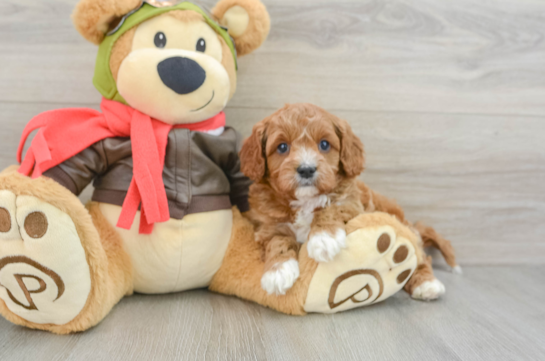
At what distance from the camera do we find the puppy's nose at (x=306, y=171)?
1.07 m

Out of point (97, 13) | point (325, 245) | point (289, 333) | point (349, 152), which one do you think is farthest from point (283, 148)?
point (97, 13)

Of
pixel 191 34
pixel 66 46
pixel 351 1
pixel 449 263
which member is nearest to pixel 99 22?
pixel 191 34

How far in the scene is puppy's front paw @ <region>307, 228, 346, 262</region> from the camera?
42.4 inches

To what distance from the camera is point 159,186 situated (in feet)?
3.71

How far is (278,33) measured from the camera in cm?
157

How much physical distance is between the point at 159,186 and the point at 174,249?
0.21 metres

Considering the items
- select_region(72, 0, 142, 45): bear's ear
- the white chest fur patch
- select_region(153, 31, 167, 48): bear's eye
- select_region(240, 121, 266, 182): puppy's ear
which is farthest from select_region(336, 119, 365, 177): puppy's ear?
select_region(72, 0, 142, 45): bear's ear

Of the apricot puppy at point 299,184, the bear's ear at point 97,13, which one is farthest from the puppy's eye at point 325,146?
the bear's ear at point 97,13

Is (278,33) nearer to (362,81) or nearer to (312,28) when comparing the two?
(312,28)

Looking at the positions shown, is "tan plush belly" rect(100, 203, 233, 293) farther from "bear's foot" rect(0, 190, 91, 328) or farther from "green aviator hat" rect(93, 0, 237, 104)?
"green aviator hat" rect(93, 0, 237, 104)

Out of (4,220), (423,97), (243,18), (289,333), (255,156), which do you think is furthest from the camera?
(423,97)

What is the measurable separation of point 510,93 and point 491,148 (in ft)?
0.82

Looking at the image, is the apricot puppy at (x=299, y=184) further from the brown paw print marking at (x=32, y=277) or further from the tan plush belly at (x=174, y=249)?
the brown paw print marking at (x=32, y=277)

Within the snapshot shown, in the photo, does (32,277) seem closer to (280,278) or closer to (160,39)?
(280,278)
